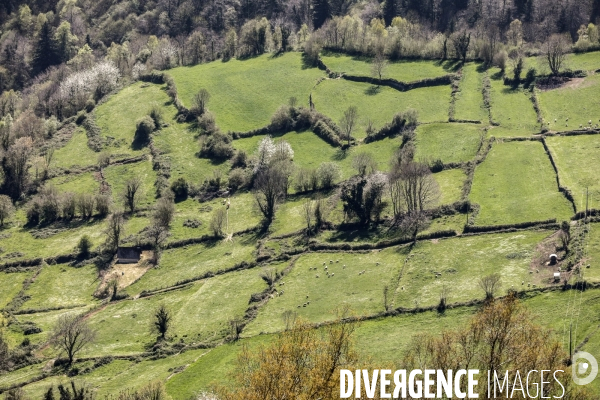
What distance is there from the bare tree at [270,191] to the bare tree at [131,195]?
77.2ft

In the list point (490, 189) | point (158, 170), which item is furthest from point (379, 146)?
point (158, 170)

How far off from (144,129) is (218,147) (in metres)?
20.0

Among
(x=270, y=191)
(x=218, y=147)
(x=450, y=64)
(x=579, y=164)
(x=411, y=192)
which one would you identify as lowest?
(x=270, y=191)

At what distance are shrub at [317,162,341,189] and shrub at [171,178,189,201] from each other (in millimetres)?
27157

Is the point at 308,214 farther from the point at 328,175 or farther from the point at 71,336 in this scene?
the point at 71,336

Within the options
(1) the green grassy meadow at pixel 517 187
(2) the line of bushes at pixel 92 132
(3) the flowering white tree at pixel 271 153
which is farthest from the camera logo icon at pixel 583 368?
(2) the line of bushes at pixel 92 132

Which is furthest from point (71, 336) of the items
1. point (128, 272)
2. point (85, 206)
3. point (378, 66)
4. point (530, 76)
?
point (530, 76)

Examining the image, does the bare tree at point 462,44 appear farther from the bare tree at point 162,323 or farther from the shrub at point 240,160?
the bare tree at point 162,323

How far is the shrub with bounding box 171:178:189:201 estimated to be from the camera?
160125 mm

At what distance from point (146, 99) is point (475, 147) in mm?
82158

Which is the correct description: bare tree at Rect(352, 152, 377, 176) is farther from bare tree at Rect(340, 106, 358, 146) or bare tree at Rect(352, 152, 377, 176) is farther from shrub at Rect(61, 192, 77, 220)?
shrub at Rect(61, 192, 77, 220)

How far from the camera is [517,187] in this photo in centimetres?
13588

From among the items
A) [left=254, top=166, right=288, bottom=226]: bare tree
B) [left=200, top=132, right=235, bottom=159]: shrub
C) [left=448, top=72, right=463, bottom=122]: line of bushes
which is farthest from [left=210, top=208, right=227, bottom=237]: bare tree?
[left=448, top=72, right=463, bottom=122]: line of bushes

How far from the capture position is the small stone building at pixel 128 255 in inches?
5682
